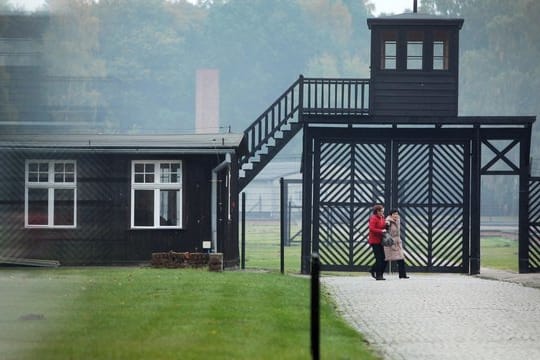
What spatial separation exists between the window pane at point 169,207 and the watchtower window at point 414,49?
748 centimetres

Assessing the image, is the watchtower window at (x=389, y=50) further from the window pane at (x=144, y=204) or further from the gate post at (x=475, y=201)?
the window pane at (x=144, y=204)

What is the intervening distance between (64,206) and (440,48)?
11.2 m

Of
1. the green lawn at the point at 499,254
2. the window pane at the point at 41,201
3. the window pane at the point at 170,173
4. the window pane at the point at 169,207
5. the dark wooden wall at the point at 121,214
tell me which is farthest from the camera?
the green lawn at the point at 499,254

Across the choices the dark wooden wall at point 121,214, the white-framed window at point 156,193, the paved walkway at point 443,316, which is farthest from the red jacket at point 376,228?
the white-framed window at point 156,193

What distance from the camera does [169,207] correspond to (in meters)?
35.6

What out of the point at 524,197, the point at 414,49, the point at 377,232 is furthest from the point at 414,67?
the point at 377,232

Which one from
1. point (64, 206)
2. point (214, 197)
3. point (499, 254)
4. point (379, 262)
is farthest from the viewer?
point (499, 254)

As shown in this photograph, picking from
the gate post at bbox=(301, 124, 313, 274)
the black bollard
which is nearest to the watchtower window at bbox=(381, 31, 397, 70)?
the gate post at bbox=(301, 124, 313, 274)

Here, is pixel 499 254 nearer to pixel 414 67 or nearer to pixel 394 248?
pixel 414 67

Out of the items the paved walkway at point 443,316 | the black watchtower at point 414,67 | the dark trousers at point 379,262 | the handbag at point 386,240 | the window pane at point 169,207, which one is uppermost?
the black watchtower at point 414,67

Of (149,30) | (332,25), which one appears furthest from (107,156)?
(149,30)

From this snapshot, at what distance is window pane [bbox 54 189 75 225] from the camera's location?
114 feet

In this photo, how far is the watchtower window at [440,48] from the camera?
121ft

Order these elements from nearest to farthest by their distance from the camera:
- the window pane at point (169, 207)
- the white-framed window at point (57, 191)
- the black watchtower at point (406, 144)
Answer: the white-framed window at point (57, 191) → the window pane at point (169, 207) → the black watchtower at point (406, 144)
